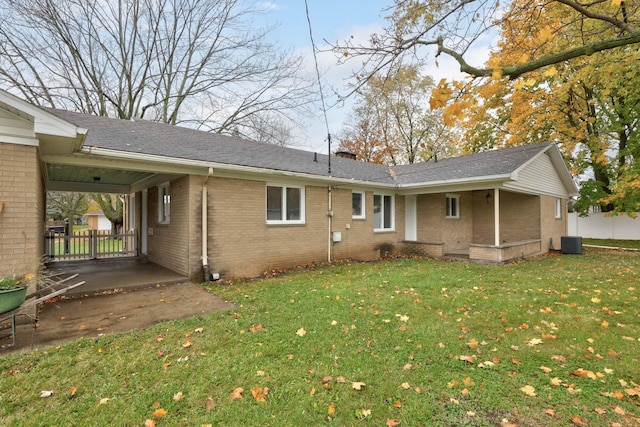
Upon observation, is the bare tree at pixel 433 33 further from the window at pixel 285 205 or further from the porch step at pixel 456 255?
the porch step at pixel 456 255

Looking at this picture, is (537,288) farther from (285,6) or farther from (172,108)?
(172,108)

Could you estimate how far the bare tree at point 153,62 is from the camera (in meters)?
14.6

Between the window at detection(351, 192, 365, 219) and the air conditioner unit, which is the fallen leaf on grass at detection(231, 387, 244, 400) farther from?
the air conditioner unit

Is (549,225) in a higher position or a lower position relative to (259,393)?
higher

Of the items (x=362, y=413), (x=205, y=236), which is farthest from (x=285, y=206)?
(x=362, y=413)

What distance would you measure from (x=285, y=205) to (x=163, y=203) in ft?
13.1

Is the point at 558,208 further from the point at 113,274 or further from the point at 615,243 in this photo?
the point at 113,274

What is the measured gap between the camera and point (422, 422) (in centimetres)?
253

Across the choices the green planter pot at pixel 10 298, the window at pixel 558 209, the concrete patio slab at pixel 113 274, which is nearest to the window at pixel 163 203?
the concrete patio slab at pixel 113 274

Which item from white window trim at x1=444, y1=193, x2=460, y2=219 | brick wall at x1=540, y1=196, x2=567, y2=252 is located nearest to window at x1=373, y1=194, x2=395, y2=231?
white window trim at x1=444, y1=193, x2=460, y2=219

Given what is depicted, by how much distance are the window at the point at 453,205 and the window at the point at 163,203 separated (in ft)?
37.0

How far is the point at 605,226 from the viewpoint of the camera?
20.0 meters

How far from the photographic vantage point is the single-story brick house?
16.6 feet

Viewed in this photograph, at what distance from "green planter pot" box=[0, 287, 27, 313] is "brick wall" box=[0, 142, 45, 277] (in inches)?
39.1
